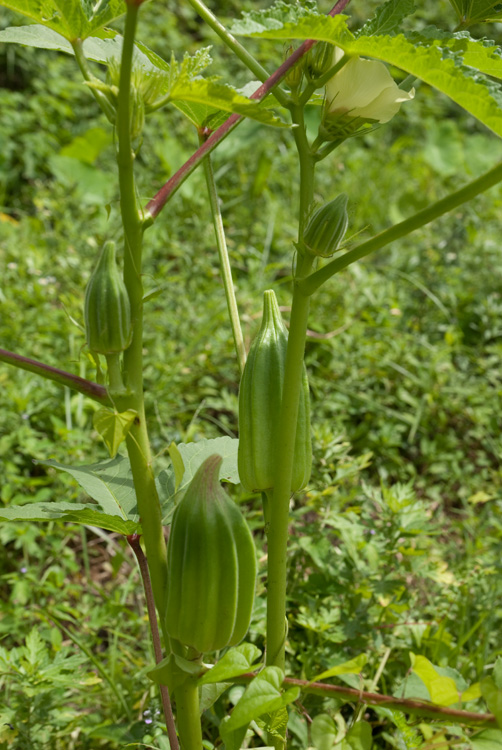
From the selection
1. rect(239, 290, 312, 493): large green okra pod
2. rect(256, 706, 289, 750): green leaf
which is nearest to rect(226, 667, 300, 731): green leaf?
rect(256, 706, 289, 750): green leaf

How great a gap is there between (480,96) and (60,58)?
15.1 ft

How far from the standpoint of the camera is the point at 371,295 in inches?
103

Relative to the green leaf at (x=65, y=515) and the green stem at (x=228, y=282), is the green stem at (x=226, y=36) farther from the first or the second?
the green leaf at (x=65, y=515)

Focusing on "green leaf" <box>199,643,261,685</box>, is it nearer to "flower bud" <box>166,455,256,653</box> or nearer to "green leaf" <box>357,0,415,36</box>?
"flower bud" <box>166,455,256,653</box>

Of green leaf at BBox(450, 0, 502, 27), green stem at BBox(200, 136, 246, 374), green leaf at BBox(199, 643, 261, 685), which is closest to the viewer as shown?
green leaf at BBox(199, 643, 261, 685)

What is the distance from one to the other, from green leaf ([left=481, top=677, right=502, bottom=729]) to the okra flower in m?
0.54

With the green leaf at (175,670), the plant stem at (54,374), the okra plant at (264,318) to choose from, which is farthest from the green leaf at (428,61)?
the green leaf at (175,670)

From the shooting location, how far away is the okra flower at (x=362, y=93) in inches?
27.1

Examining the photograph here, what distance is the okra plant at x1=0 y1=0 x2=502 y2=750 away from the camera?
587 mm

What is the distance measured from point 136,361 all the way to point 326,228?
0.23 meters

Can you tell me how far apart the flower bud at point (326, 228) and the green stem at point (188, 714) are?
46 cm

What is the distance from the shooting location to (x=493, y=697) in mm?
536

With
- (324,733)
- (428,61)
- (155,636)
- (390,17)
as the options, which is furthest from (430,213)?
(155,636)

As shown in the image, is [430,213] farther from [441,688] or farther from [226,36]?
[441,688]
